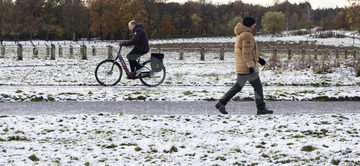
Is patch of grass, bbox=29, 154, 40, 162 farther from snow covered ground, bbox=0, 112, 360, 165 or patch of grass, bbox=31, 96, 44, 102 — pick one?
patch of grass, bbox=31, 96, 44, 102

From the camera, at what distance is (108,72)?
10516 millimetres

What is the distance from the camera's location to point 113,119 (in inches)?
237

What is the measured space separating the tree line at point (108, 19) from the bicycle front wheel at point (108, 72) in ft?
65.7

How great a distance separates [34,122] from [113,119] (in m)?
1.20

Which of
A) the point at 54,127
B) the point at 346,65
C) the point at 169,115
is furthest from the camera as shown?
the point at 346,65

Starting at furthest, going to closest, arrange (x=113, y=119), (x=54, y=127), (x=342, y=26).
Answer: (x=342, y=26) < (x=113, y=119) < (x=54, y=127)

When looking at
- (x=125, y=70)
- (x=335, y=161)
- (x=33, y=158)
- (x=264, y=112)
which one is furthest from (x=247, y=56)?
(x=125, y=70)

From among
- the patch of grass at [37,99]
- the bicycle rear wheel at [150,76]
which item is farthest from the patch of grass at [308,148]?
the bicycle rear wheel at [150,76]

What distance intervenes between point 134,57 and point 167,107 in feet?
9.73

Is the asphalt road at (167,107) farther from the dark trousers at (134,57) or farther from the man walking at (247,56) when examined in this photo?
the dark trousers at (134,57)

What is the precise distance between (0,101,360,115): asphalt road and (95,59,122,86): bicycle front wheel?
2.64m

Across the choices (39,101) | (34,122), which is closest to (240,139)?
(34,122)

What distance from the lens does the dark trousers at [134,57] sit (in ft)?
32.3

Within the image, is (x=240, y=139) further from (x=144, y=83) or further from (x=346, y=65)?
(x=346, y=65)
